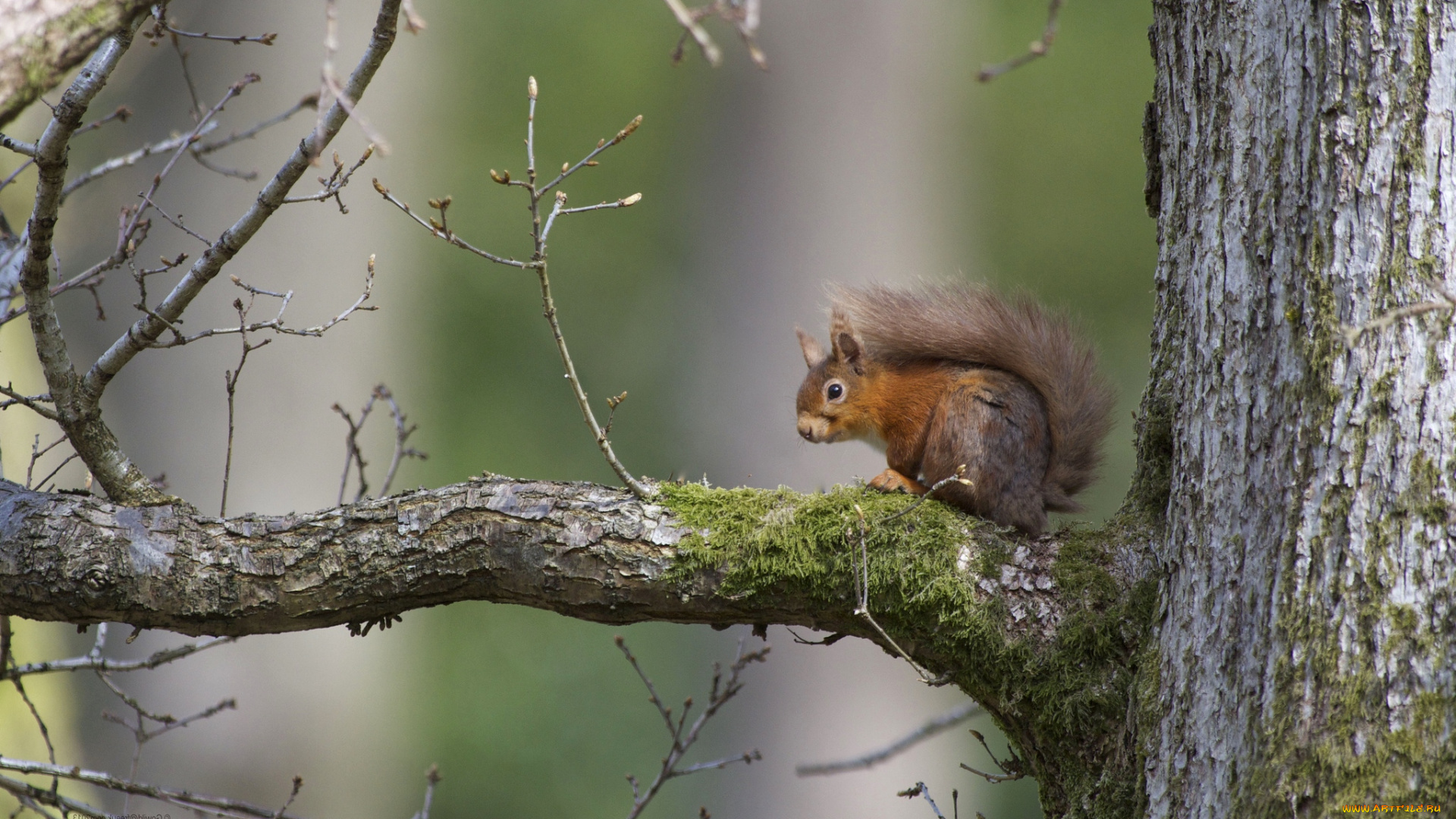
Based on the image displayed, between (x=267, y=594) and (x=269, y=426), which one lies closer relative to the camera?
(x=267, y=594)

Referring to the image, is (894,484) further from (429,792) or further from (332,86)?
(332,86)

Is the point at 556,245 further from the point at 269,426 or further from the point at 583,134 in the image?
the point at 269,426

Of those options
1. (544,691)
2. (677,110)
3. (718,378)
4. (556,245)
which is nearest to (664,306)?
(556,245)

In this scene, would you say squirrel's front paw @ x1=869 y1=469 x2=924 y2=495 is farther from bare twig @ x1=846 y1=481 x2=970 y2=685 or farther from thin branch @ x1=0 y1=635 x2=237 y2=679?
thin branch @ x1=0 y1=635 x2=237 y2=679

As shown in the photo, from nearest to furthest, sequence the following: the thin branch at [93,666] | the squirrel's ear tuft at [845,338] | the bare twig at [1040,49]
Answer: the bare twig at [1040,49]
the thin branch at [93,666]
the squirrel's ear tuft at [845,338]

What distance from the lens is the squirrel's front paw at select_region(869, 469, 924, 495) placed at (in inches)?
89.0

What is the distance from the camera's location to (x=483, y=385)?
414 inches

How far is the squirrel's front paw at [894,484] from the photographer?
226cm

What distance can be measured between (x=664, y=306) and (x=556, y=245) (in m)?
1.27

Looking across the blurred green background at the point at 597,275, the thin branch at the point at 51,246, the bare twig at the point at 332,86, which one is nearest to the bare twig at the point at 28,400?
the thin branch at the point at 51,246

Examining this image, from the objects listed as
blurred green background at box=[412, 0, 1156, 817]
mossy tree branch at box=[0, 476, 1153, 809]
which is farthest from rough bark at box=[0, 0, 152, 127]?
blurred green background at box=[412, 0, 1156, 817]

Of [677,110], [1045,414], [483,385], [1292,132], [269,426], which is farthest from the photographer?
[483,385]

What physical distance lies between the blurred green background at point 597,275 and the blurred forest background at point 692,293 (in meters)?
0.05

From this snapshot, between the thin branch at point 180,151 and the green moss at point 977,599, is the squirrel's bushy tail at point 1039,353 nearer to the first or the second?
the green moss at point 977,599
